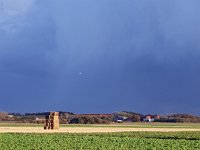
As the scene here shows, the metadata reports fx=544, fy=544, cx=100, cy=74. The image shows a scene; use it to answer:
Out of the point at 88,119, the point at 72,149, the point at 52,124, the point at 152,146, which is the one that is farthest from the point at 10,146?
the point at 88,119

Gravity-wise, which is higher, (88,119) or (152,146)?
(88,119)

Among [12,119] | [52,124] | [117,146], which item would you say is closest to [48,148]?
[117,146]

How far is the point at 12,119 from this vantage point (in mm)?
180000

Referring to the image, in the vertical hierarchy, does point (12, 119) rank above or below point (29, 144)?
above

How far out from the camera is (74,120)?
163750mm

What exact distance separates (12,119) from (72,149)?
142089 mm

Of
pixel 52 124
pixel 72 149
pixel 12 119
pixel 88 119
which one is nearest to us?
pixel 72 149

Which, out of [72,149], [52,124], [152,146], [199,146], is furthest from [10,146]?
[52,124]

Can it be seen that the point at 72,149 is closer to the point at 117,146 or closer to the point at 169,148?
the point at 117,146

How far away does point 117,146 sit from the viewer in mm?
44312

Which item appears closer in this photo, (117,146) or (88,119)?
(117,146)

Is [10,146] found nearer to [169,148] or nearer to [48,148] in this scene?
[48,148]

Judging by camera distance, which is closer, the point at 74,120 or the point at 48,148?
the point at 48,148

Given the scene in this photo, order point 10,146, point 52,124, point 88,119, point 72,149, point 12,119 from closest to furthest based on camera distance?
1. point 72,149
2. point 10,146
3. point 52,124
4. point 88,119
5. point 12,119
